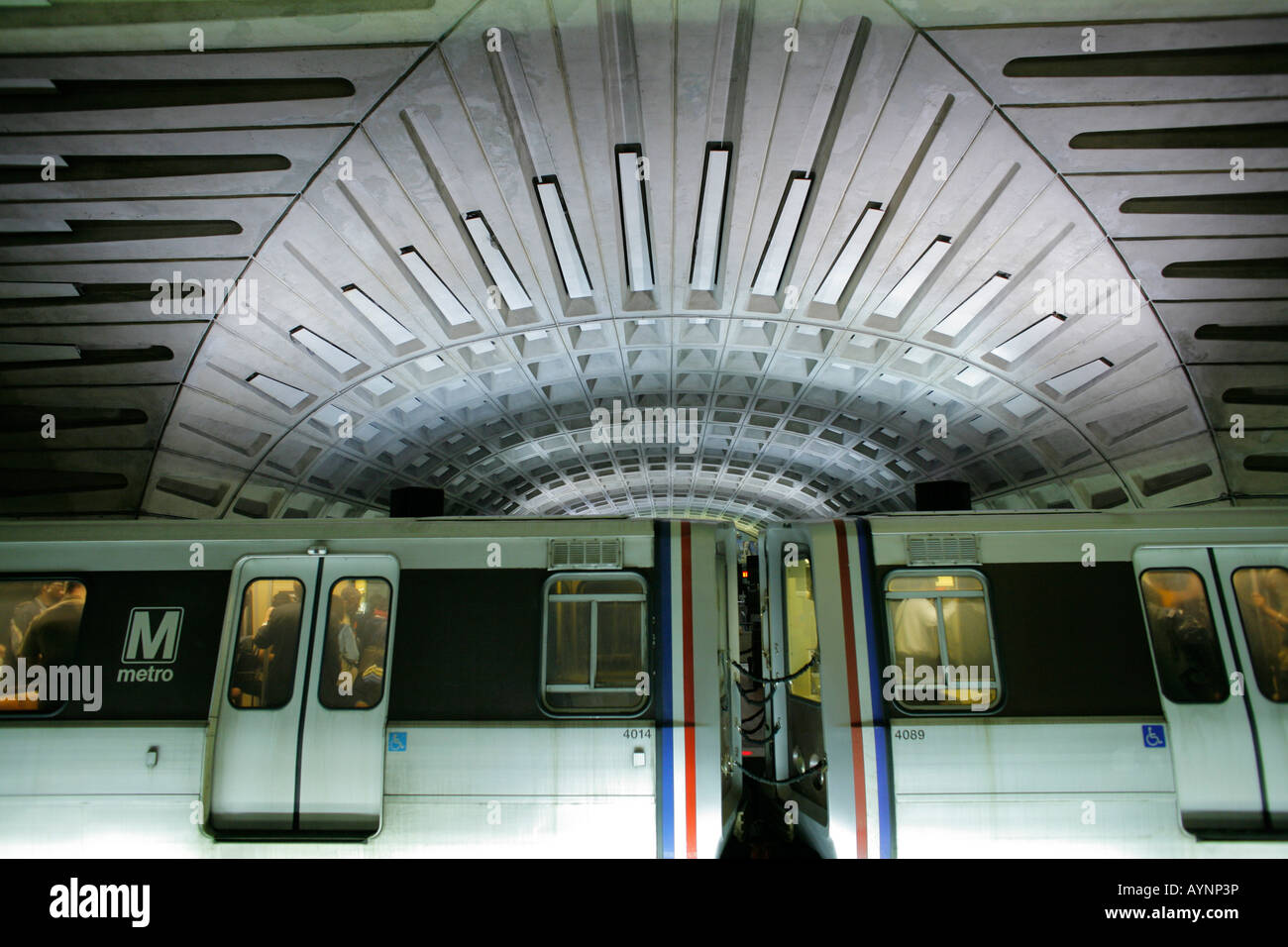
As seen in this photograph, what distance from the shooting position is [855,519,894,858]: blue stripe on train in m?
4.91

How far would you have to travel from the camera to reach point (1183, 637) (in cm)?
515

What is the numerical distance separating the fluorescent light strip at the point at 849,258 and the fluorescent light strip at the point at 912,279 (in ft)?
2.64

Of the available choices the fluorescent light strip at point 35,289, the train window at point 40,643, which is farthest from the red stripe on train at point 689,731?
the fluorescent light strip at point 35,289

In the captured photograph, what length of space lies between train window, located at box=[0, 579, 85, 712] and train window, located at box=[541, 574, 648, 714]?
3749 mm

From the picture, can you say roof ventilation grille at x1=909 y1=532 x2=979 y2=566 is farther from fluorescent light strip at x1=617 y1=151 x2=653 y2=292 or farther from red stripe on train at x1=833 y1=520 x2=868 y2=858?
fluorescent light strip at x1=617 y1=151 x2=653 y2=292

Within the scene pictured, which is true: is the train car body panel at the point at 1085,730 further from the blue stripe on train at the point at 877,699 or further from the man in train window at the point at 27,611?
the man in train window at the point at 27,611

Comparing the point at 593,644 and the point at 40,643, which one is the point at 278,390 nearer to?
the point at 40,643

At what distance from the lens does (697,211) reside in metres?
9.34

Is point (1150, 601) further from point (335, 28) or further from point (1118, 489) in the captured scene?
point (1118, 489)

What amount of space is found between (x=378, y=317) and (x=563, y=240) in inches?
145

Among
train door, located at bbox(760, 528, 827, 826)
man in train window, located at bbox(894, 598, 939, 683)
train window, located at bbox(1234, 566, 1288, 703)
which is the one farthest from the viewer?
train door, located at bbox(760, 528, 827, 826)

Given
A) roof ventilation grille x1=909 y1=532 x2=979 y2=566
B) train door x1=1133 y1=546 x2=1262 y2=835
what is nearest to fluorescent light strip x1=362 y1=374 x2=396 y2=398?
roof ventilation grille x1=909 y1=532 x2=979 y2=566

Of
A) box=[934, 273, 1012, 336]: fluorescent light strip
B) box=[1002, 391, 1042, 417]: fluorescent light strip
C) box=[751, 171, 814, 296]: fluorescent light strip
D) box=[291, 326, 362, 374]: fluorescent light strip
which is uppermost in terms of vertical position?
box=[751, 171, 814, 296]: fluorescent light strip

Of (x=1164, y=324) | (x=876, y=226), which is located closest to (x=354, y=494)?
(x=876, y=226)
